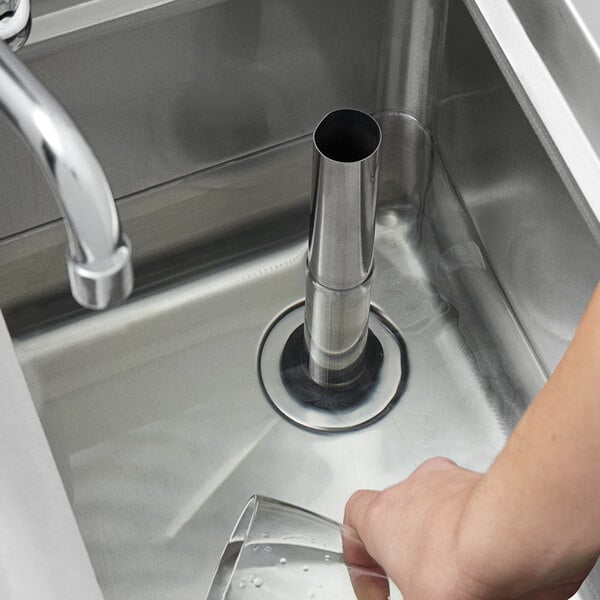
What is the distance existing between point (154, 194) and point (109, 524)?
234 millimetres

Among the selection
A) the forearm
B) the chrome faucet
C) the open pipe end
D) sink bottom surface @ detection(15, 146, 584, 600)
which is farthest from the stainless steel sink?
the chrome faucet

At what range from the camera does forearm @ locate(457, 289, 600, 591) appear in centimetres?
40

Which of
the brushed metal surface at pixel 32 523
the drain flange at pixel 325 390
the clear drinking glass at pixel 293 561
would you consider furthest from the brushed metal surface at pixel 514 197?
the brushed metal surface at pixel 32 523

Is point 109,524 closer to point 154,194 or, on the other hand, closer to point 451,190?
point 154,194

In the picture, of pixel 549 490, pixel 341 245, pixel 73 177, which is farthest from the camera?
pixel 341 245

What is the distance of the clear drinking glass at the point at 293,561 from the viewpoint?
1.71 ft

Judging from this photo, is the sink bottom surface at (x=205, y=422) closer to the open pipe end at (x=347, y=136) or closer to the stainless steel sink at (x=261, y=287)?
the stainless steel sink at (x=261, y=287)

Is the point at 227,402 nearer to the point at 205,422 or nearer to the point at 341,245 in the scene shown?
the point at 205,422

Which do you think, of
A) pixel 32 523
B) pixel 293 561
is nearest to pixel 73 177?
pixel 32 523

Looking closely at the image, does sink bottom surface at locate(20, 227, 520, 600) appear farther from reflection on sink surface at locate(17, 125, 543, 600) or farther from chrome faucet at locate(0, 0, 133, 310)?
chrome faucet at locate(0, 0, 133, 310)

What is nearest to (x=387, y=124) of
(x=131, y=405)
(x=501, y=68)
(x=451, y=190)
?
(x=451, y=190)

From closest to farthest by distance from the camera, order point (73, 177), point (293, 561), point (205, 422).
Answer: point (73, 177)
point (293, 561)
point (205, 422)

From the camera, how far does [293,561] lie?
534 mm

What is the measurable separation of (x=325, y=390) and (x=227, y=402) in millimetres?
72
